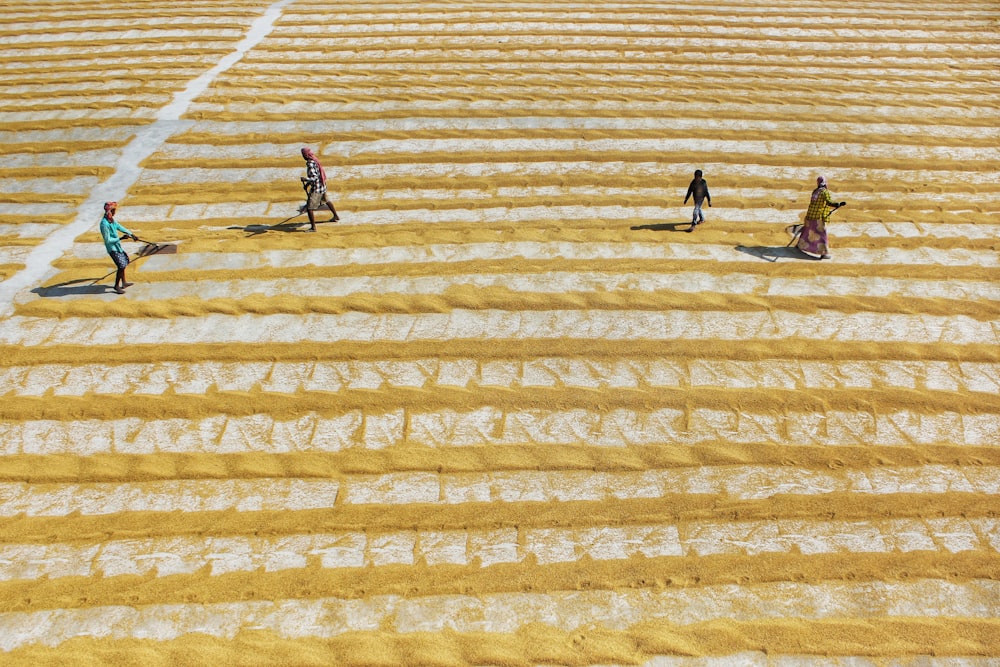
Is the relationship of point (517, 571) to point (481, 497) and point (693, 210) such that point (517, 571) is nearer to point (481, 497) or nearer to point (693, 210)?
point (481, 497)

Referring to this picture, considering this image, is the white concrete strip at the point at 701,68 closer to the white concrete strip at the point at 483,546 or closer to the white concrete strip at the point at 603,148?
the white concrete strip at the point at 603,148

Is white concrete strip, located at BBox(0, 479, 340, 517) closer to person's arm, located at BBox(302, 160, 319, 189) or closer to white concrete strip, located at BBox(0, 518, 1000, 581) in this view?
white concrete strip, located at BBox(0, 518, 1000, 581)

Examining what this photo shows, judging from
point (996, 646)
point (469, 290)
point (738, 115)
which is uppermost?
point (738, 115)

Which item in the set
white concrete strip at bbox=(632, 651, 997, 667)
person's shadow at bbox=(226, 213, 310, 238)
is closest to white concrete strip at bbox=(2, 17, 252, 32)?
person's shadow at bbox=(226, 213, 310, 238)

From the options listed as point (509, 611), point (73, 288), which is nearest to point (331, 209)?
point (73, 288)

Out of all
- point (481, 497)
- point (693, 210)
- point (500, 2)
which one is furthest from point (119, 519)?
point (500, 2)
